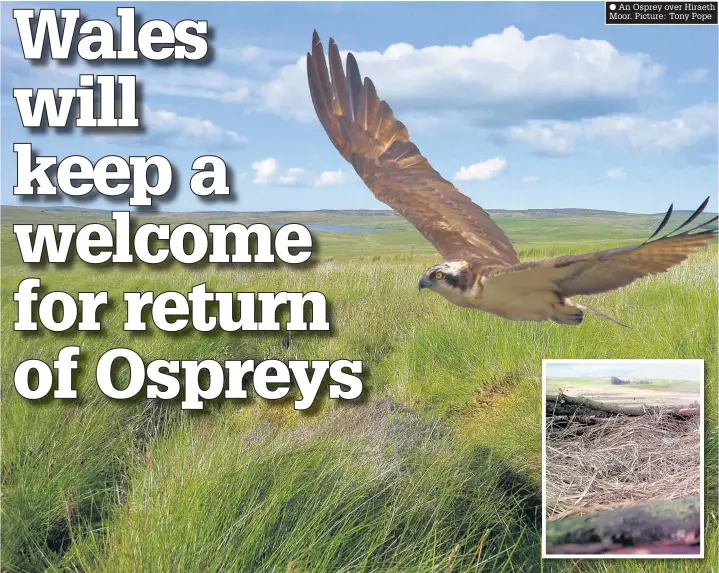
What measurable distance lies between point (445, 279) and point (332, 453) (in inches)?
36.2

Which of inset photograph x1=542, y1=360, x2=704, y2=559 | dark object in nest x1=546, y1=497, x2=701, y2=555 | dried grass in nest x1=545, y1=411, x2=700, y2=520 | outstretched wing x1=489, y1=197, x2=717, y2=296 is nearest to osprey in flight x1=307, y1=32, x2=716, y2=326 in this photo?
outstretched wing x1=489, y1=197, x2=717, y2=296

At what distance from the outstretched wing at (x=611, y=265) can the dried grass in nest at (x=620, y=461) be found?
3.15 feet

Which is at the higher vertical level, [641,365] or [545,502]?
[641,365]

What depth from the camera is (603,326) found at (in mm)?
4805

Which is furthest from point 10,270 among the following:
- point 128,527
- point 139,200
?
point 128,527

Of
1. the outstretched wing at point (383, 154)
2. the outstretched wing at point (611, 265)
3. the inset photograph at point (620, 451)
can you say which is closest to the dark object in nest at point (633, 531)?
the inset photograph at point (620, 451)

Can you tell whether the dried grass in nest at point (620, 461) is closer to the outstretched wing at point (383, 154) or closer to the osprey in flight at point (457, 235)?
the osprey in flight at point (457, 235)

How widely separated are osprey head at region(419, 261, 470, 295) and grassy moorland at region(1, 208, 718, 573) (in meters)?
0.86

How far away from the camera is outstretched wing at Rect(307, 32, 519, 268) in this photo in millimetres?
3842

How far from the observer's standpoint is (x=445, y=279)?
3.14 m

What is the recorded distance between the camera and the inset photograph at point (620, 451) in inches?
→ 131

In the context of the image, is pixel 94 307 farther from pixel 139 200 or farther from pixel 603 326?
pixel 603 326

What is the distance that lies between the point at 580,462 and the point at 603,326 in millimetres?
1548

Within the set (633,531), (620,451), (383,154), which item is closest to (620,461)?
(620,451)
